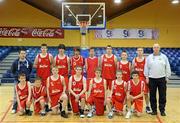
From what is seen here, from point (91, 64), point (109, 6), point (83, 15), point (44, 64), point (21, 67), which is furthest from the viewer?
point (109, 6)

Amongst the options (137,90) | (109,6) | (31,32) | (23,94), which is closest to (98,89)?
(137,90)

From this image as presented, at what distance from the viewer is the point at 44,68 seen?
8219mm

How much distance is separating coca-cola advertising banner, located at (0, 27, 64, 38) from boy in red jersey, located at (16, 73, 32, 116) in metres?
10.6

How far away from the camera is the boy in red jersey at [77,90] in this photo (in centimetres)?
774

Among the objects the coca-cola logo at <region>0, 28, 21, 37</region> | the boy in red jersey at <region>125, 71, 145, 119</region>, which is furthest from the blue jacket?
the coca-cola logo at <region>0, 28, 21, 37</region>

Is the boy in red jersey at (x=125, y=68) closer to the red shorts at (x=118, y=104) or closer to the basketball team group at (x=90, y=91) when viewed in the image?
the basketball team group at (x=90, y=91)

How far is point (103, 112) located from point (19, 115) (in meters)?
1.88

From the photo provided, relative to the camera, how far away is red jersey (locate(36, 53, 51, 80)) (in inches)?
323

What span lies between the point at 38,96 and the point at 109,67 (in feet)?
5.96

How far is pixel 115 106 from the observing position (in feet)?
25.9

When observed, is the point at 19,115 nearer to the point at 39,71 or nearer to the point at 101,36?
the point at 39,71

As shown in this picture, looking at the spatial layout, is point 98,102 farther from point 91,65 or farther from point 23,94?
point 23,94

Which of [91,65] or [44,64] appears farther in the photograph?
[91,65]

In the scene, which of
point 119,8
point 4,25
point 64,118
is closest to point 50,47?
point 4,25
